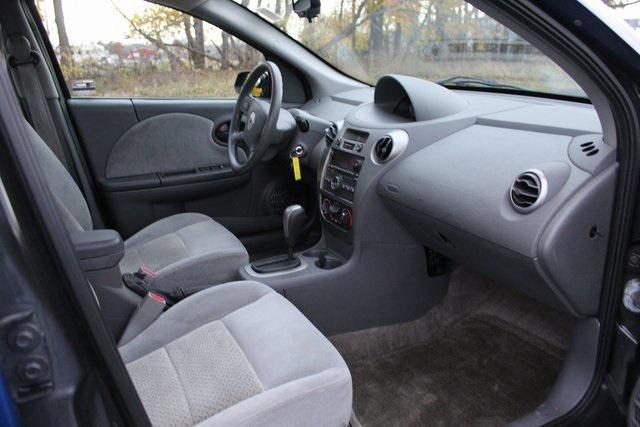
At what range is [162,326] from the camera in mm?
1377

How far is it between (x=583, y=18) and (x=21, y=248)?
0.90 m

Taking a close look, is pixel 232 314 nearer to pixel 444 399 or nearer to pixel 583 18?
pixel 444 399

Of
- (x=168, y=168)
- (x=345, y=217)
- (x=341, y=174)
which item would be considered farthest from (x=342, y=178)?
(x=168, y=168)

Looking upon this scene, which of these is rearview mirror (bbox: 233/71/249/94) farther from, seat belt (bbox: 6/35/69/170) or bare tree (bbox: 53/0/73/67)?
seat belt (bbox: 6/35/69/170)

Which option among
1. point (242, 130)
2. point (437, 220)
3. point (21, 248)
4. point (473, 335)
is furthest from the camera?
point (242, 130)

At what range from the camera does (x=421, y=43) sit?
2445 millimetres

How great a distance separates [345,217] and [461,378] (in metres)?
0.70

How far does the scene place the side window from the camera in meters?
2.53

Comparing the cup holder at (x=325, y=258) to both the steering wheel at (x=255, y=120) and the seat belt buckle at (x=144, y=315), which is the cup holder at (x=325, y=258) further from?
the seat belt buckle at (x=144, y=315)

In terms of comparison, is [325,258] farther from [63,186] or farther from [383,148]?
[63,186]

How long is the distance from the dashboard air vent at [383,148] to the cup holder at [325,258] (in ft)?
1.49

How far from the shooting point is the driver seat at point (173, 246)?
69.6 inches

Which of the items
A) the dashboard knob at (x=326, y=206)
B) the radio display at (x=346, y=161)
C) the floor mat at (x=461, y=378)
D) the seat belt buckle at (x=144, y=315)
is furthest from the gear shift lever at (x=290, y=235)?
the seat belt buckle at (x=144, y=315)

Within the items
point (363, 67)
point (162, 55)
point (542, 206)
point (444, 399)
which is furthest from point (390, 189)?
point (162, 55)
